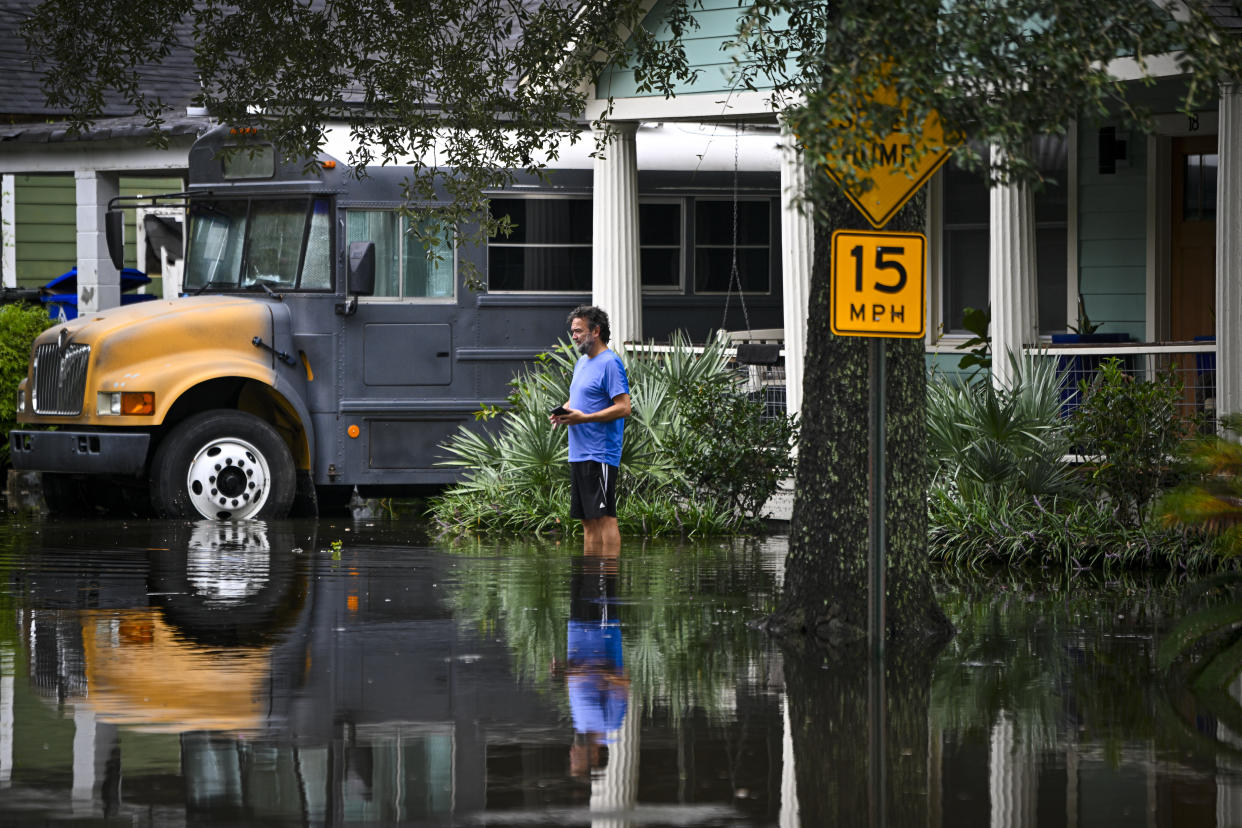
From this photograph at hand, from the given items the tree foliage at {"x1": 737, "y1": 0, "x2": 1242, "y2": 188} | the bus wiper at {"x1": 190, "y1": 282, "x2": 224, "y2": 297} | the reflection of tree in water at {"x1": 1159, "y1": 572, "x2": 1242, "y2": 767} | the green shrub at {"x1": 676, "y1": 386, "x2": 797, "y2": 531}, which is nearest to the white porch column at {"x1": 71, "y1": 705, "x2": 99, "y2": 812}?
the tree foliage at {"x1": 737, "y1": 0, "x2": 1242, "y2": 188}

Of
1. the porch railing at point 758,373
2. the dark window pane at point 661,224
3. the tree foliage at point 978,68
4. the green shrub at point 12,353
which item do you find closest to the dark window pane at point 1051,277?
the porch railing at point 758,373

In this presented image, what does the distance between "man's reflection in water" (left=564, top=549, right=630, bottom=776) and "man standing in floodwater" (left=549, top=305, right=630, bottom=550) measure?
51 centimetres

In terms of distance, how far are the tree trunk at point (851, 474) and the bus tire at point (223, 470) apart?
7885mm

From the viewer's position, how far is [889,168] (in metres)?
8.12

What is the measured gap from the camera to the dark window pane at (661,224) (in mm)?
17859

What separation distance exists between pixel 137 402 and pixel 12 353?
398 cm

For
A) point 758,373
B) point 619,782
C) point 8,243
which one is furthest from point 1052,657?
point 8,243

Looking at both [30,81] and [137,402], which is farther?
[30,81]

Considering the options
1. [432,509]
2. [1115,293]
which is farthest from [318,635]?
[1115,293]

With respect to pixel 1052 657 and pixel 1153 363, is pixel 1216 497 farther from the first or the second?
pixel 1153 363

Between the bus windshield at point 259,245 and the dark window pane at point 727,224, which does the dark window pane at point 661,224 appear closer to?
the dark window pane at point 727,224

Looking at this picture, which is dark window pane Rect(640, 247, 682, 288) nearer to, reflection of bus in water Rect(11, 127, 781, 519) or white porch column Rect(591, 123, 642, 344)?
reflection of bus in water Rect(11, 127, 781, 519)

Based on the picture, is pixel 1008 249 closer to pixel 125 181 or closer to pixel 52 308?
pixel 52 308

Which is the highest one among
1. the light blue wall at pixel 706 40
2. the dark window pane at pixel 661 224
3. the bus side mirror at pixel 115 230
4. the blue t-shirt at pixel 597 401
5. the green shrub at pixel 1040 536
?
the light blue wall at pixel 706 40
